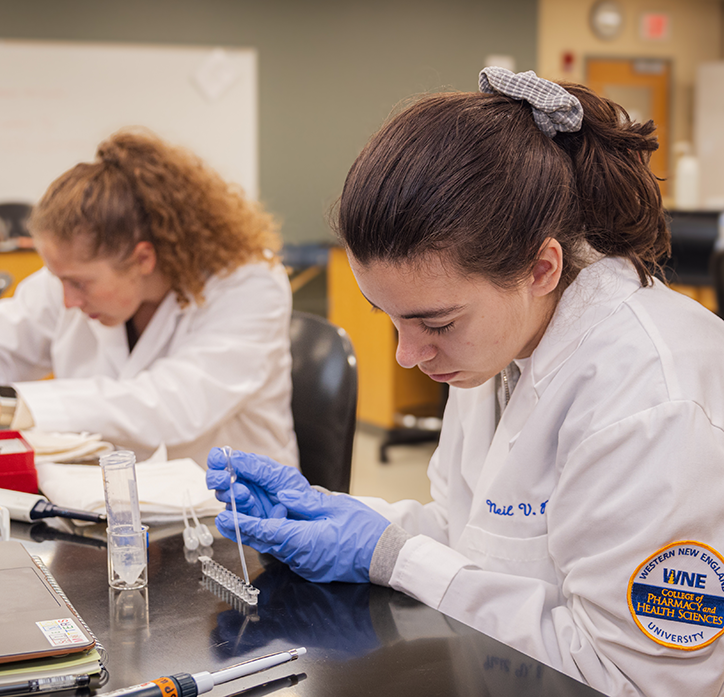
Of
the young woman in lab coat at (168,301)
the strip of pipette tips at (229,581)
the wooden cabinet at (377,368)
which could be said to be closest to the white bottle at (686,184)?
the wooden cabinet at (377,368)

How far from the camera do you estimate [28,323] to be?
5.95ft

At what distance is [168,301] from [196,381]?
9.1 inches

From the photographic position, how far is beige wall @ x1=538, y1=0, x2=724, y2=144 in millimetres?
5906

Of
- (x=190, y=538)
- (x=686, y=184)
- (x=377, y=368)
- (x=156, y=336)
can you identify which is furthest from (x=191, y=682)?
(x=686, y=184)

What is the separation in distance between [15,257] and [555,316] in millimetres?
2487

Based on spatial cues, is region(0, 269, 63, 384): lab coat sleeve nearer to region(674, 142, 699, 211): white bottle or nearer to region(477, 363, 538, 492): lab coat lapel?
region(477, 363, 538, 492): lab coat lapel

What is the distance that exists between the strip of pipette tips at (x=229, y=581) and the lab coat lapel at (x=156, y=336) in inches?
33.2

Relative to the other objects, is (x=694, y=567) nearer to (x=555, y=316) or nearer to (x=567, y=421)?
(x=567, y=421)

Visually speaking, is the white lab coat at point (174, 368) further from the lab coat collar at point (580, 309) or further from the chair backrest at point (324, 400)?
the lab coat collar at point (580, 309)

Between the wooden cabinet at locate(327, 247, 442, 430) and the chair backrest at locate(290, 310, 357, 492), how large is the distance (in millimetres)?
2120

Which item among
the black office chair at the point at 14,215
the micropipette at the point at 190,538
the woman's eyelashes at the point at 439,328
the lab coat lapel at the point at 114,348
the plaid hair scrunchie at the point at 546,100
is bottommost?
the black office chair at the point at 14,215

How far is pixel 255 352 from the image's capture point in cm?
155

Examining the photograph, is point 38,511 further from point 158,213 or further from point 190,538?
point 158,213

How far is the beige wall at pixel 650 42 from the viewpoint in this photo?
19.4 ft
